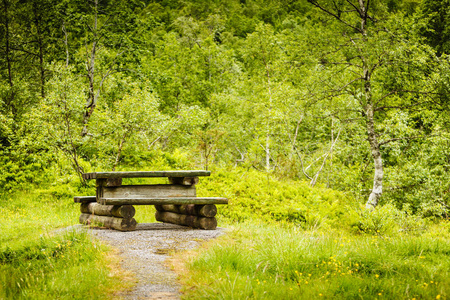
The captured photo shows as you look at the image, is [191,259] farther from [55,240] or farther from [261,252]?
[55,240]

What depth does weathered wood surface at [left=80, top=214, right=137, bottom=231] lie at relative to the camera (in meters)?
7.95

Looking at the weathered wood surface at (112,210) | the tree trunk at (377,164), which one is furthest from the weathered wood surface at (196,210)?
the tree trunk at (377,164)

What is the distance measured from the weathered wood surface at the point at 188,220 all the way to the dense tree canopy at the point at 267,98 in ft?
14.1

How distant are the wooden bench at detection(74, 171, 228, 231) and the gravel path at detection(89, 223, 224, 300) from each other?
0.25m

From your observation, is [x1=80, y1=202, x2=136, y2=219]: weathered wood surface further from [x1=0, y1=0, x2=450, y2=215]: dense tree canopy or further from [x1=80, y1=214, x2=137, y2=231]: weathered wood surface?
[x1=0, y1=0, x2=450, y2=215]: dense tree canopy

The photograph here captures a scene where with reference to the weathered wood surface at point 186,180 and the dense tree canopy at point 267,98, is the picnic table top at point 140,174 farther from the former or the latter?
the dense tree canopy at point 267,98

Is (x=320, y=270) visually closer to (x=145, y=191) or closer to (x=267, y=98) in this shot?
(x=145, y=191)

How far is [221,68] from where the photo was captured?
35.4m

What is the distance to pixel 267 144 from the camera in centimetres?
2195

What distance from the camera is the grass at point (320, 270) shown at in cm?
419

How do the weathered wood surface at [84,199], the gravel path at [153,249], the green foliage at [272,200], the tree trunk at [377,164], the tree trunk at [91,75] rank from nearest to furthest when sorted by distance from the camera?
the gravel path at [153,249] < the weathered wood surface at [84,199] < the green foliage at [272,200] < the tree trunk at [377,164] < the tree trunk at [91,75]

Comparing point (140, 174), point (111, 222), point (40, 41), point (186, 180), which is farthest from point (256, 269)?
point (40, 41)

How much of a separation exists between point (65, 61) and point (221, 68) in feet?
56.4

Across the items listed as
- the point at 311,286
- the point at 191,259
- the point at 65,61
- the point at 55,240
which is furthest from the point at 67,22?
the point at 311,286
